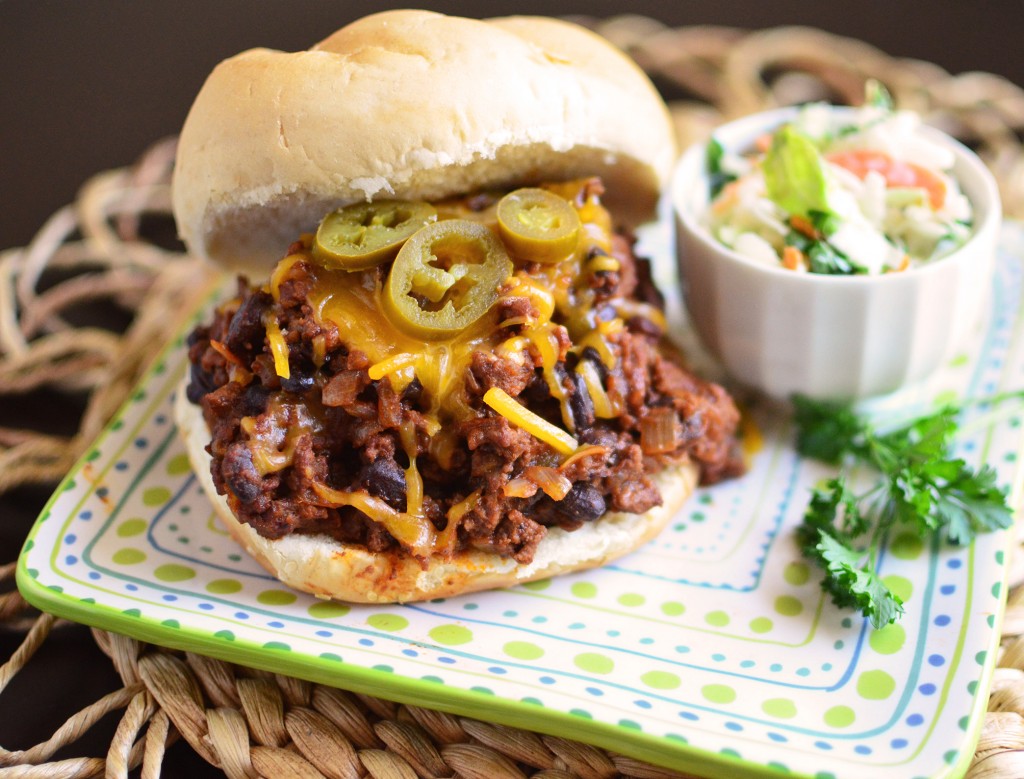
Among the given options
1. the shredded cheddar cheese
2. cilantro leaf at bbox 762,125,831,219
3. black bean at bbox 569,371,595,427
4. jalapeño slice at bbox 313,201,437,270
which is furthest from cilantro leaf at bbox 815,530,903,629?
the shredded cheddar cheese

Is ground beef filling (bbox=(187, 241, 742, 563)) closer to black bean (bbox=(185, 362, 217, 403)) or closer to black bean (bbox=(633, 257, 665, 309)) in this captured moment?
black bean (bbox=(185, 362, 217, 403))

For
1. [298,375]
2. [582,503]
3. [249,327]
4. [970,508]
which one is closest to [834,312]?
[970,508]

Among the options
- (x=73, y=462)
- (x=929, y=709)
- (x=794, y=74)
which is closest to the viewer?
(x=929, y=709)

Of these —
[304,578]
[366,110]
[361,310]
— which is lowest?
[304,578]

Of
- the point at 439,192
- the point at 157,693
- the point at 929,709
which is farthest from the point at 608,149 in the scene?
the point at 157,693

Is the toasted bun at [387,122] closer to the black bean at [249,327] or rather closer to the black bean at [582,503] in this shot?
the black bean at [249,327]

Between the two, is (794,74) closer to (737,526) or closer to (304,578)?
(737,526)

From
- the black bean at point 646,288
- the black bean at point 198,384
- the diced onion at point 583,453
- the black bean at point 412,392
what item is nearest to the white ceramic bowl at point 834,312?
the black bean at point 646,288
